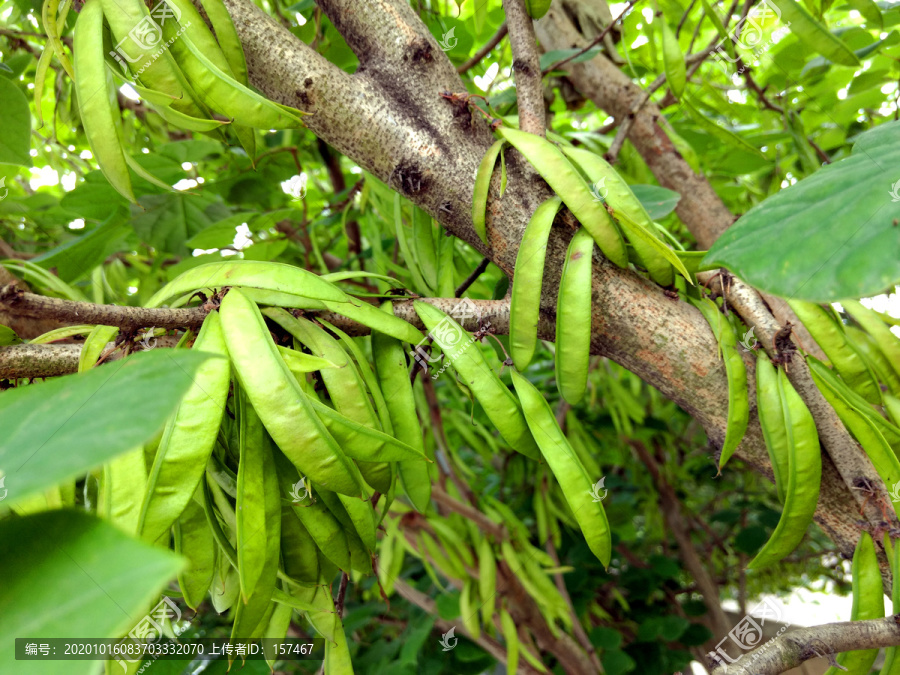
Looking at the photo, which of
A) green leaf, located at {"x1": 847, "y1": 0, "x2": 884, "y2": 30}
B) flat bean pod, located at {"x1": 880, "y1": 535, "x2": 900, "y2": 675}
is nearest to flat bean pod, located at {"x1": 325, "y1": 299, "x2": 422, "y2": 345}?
flat bean pod, located at {"x1": 880, "y1": 535, "x2": 900, "y2": 675}

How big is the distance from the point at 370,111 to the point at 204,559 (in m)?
0.53

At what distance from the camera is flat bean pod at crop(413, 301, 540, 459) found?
2.25 ft

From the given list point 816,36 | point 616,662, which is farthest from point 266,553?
point 616,662

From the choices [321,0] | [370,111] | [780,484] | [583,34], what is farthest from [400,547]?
[583,34]

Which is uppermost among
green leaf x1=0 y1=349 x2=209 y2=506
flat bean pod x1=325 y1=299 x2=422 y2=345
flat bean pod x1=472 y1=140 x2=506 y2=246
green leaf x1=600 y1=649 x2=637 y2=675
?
green leaf x1=0 y1=349 x2=209 y2=506

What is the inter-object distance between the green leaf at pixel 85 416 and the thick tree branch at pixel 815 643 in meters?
0.49

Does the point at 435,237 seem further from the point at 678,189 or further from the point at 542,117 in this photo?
the point at 678,189

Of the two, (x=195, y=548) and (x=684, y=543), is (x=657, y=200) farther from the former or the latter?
(x=684, y=543)

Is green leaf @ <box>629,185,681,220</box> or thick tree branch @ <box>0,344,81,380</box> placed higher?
thick tree branch @ <box>0,344,81,380</box>

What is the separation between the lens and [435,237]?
918mm

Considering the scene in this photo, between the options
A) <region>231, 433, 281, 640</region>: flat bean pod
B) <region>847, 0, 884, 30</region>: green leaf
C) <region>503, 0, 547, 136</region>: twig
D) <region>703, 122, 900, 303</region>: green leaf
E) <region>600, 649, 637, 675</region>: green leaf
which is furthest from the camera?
<region>600, 649, 637, 675</region>: green leaf

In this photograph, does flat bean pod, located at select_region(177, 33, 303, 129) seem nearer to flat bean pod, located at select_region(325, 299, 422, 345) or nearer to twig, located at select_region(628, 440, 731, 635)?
flat bean pod, located at select_region(325, 299, 422, 345)

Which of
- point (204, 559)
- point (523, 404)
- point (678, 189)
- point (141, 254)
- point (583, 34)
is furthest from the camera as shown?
point (141, 254)

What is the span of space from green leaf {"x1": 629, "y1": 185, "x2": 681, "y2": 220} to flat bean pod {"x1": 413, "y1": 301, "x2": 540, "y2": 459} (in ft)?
1.39
